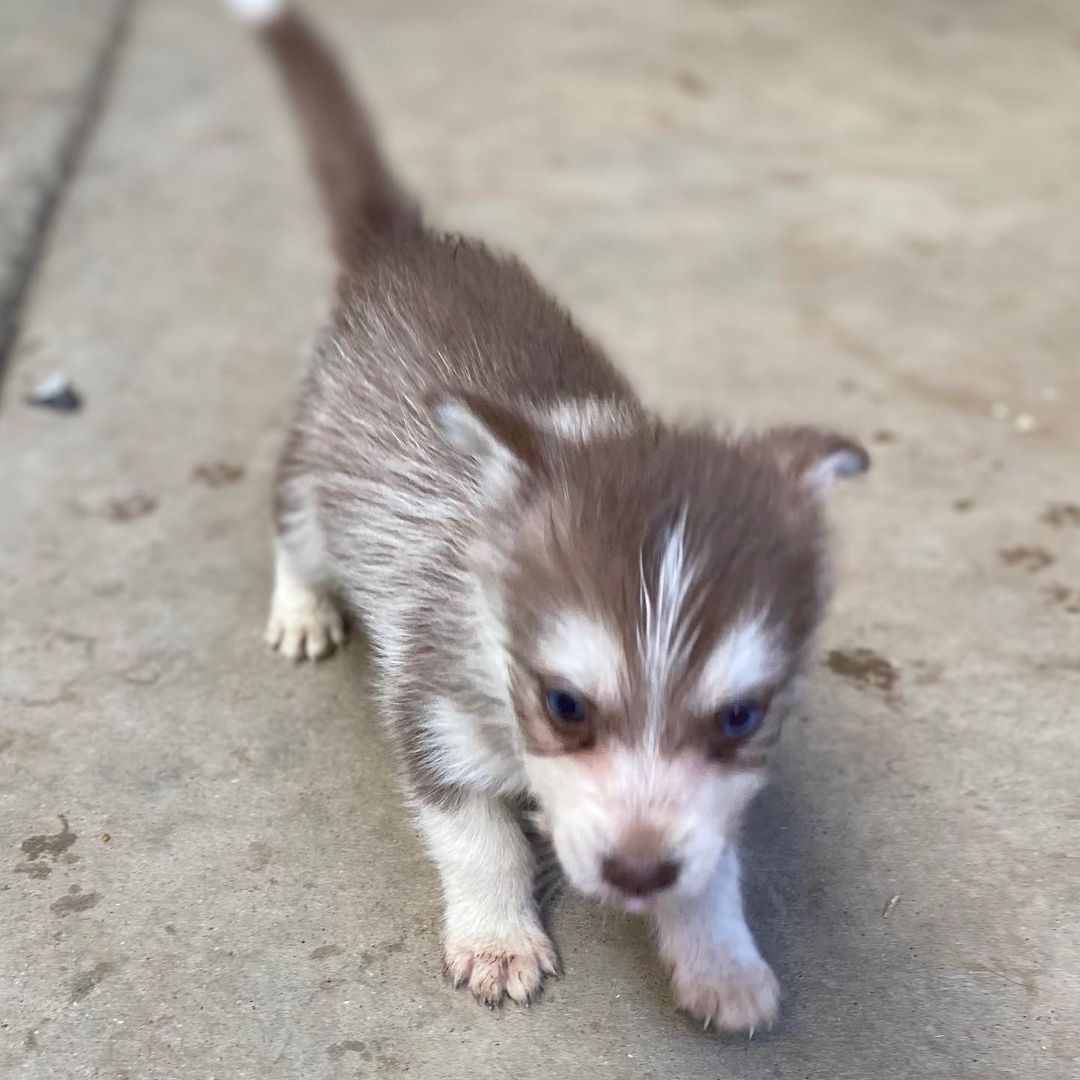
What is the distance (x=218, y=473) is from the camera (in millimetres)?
3789

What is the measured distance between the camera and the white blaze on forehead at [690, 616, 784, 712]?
1.88m

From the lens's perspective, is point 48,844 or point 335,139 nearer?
point 48,844

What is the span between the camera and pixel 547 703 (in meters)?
1.98

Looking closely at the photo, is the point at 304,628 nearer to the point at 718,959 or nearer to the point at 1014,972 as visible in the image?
the point at 718,959

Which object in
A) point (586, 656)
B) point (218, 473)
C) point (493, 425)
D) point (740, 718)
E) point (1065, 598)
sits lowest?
point (218, 473)

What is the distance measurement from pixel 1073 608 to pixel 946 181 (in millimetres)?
3283

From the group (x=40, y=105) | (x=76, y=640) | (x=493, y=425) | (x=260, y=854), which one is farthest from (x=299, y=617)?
(x=40, y=105)

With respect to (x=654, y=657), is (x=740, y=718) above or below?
below

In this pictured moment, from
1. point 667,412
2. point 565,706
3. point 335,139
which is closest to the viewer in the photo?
point 565,706

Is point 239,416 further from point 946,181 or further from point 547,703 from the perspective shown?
point 946,181

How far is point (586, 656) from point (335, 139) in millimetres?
2048

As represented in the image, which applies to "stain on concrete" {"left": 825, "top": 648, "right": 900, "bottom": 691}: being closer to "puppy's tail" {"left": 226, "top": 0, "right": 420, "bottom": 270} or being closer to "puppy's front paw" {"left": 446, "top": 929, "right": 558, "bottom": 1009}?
"puppy's front paw" {"left": 446, "top": 929, "right": 558, "bottom": 1009}

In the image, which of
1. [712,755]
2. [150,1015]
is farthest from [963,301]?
[150,1015]

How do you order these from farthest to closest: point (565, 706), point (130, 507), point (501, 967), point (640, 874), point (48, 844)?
1. point (130, 507)
2. point (48, 844)
3. point (501, 967)
4. point (565, 706)
5. point (640, 874)
